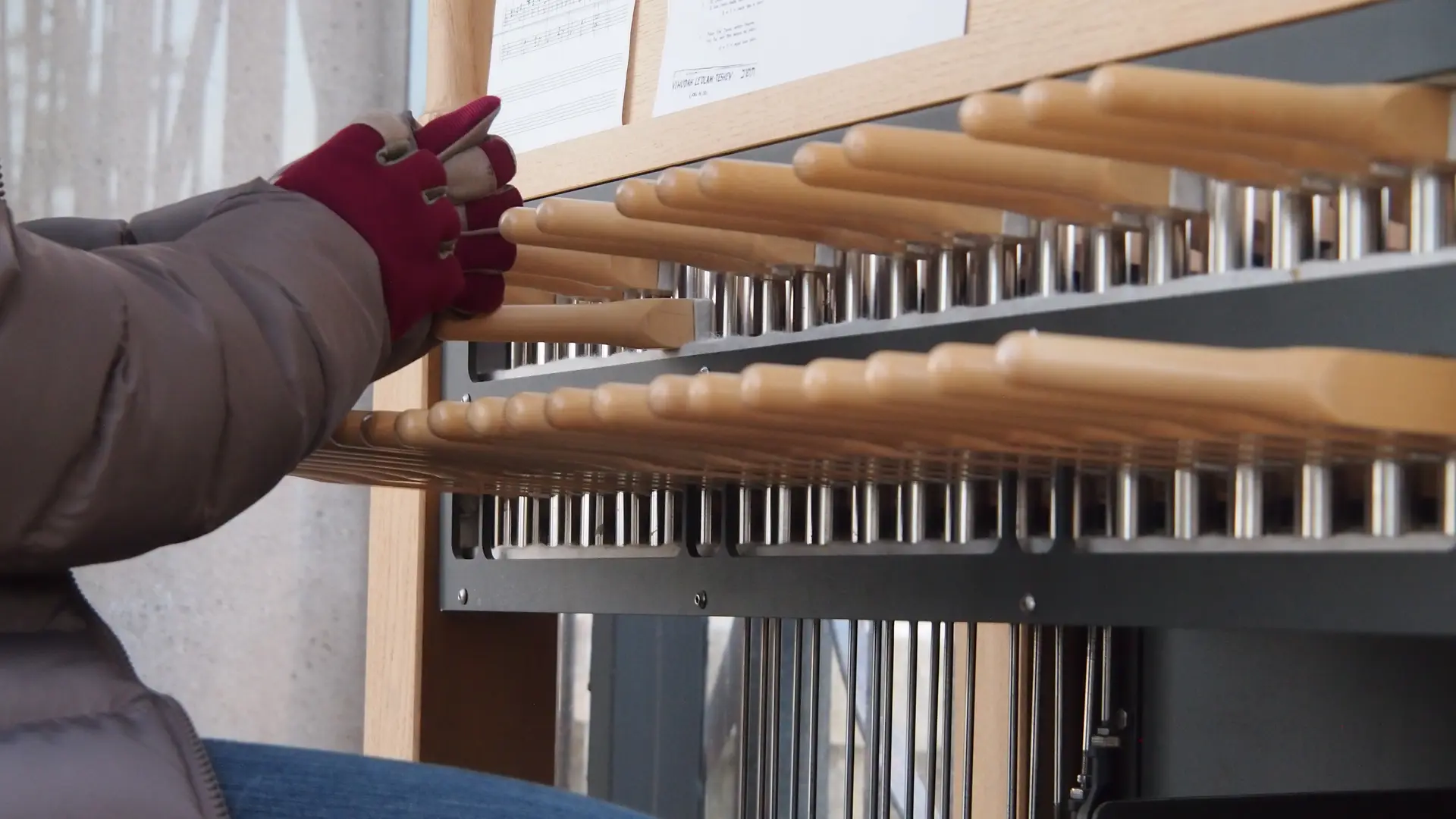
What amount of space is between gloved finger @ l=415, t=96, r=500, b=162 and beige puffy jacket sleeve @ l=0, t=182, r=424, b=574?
0.09 metres

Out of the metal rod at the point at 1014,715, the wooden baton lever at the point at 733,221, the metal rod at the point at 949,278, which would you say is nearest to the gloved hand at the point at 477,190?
the wooden baton lever at the point at 733,221

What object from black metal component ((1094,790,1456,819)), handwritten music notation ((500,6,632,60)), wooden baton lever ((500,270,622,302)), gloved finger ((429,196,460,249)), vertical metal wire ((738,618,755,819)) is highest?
handwritten music notation ((500,6,632,60))

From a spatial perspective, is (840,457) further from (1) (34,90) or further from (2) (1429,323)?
(1) (34,90)

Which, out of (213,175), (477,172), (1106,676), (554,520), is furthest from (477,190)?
(213,175)

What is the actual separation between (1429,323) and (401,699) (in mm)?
812

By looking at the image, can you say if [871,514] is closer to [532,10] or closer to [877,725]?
[877,725]

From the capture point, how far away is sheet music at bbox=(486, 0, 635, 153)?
3.73 feet

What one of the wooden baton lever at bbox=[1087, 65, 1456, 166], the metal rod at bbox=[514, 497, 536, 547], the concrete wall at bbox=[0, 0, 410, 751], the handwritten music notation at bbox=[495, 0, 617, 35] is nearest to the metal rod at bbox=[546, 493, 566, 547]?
the metal rod at bbox=[514, 497, 536, 547]

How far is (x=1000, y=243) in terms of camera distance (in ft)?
2.08

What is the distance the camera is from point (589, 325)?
754mm

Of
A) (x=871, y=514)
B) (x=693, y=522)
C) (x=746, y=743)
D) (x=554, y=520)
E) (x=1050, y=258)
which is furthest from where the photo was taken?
(x=746, y=743)

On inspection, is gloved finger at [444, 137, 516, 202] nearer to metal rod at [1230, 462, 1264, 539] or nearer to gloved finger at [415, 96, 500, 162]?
gloved finger at [415, 96, 500, 162]

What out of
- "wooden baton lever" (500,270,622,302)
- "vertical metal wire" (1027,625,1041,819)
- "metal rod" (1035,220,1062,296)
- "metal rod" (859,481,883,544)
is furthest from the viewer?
"vertical metal wire" (1027,625,1041,819)

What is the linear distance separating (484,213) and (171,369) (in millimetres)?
232
